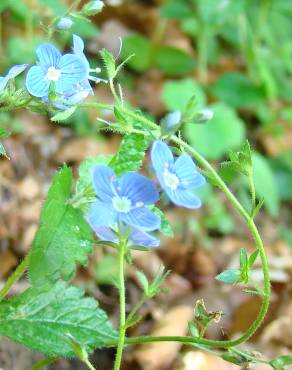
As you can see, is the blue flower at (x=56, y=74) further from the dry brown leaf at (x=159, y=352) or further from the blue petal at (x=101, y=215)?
the dry brown leaf at (x=159, y=352)

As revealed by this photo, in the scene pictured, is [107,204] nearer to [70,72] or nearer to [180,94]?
[70,72]

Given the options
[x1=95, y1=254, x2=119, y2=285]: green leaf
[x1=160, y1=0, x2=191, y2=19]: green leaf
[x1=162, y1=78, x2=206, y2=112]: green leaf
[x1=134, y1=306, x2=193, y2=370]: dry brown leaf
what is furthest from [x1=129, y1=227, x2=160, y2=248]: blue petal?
[x1=160, y1=0, x2=191, y2=19]: green leaf

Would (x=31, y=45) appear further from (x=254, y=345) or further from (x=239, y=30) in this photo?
(x=254, y=345)

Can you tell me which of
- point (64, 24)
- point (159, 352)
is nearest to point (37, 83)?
point (64, 24)

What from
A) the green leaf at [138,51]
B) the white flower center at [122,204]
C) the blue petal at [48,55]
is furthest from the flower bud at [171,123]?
the green leaf at [138,51]

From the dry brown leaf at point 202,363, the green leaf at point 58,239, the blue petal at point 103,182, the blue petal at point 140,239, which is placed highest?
the blue petal at point 103,182

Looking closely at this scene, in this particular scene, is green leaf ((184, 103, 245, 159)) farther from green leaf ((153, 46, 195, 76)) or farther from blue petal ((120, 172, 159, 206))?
blue petal ((120, 172, 159, 206))

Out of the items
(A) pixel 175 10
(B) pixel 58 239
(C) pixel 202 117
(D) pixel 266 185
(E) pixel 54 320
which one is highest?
(C) pixel 202 117
